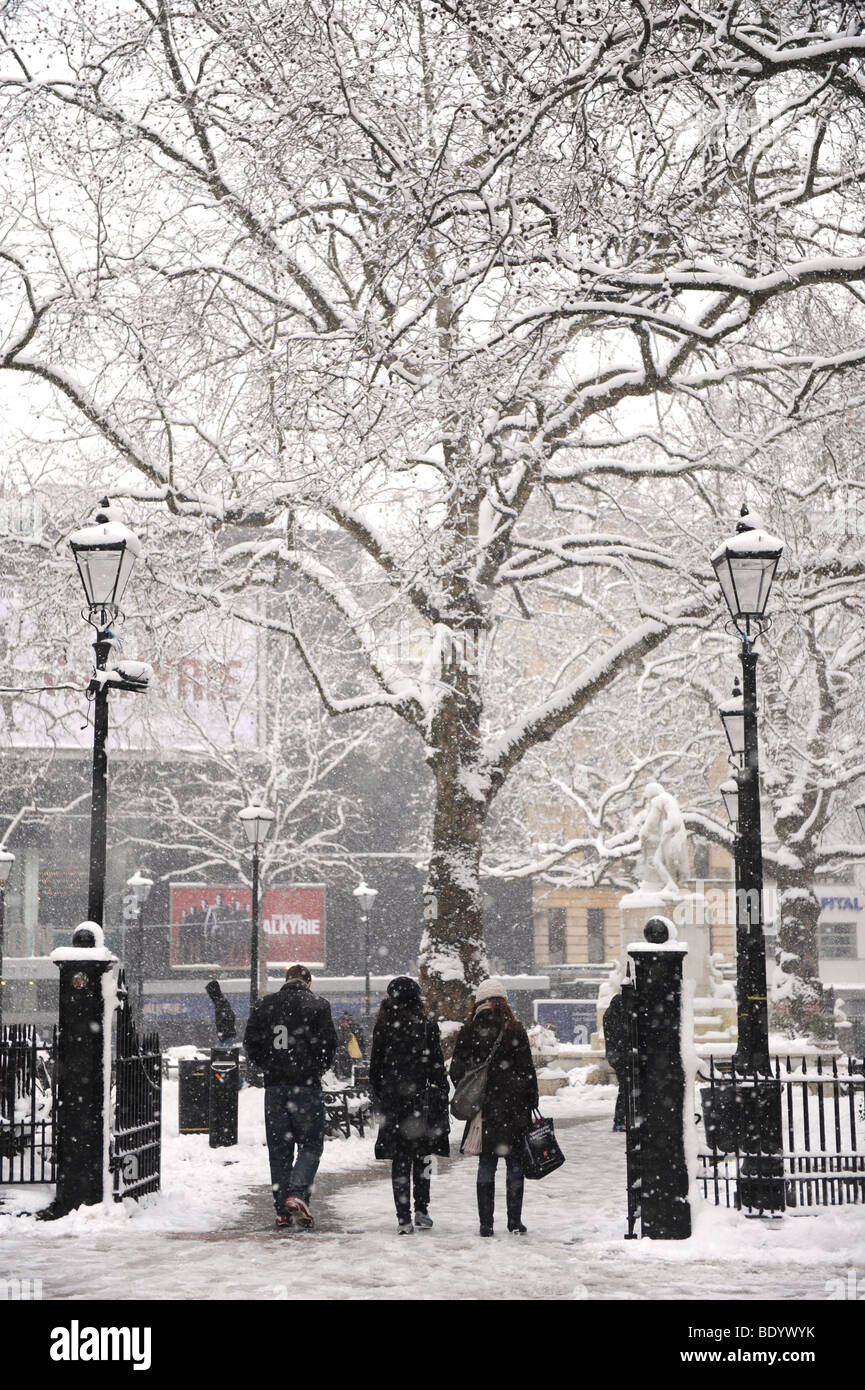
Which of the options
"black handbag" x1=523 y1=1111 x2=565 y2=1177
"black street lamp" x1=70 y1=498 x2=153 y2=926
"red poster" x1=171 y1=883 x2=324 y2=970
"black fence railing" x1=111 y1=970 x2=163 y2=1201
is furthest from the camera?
"red poster" x1=171 y1=883 x2=324 y2=970

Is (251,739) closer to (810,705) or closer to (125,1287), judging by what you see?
(810,705)

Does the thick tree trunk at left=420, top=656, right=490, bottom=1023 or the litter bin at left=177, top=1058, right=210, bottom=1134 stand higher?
the thick tree trunk at left=420, top=656, right=490, bottom=1023

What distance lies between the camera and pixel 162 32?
46.8 feet

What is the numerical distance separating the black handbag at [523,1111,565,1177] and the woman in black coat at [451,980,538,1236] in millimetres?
50

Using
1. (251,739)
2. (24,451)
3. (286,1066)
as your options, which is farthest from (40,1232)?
(251,739)

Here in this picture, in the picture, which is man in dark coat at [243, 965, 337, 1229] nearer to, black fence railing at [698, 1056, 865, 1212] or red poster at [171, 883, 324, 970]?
black fence railing at [698, 1056, 865, 1212]

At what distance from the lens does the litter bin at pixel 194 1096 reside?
15.4 metres

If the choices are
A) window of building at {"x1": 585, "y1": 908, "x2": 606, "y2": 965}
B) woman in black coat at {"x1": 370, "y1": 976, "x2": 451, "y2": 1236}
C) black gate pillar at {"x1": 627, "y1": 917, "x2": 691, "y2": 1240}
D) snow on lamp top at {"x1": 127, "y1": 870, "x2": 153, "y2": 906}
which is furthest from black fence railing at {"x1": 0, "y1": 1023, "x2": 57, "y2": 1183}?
window of building at {"x1": 585, "y1": 908, "x2": 606, "y2": 965}

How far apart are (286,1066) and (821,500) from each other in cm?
1192

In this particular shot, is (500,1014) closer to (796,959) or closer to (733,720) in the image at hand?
(733,720)

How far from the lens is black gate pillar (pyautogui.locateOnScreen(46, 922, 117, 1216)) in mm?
9727

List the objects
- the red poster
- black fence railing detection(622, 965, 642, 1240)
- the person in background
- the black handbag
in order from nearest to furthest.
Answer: black fence railing detection(622, 965, 642, 1240) < the black handbag < the person in background < the red poster

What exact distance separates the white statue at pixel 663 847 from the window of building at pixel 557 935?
2922 centimetres

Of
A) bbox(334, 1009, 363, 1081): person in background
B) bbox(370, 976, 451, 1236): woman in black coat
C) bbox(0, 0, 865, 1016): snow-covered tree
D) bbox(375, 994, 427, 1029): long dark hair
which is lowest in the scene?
bbox(334, 1009, 363, 1081): person in background
